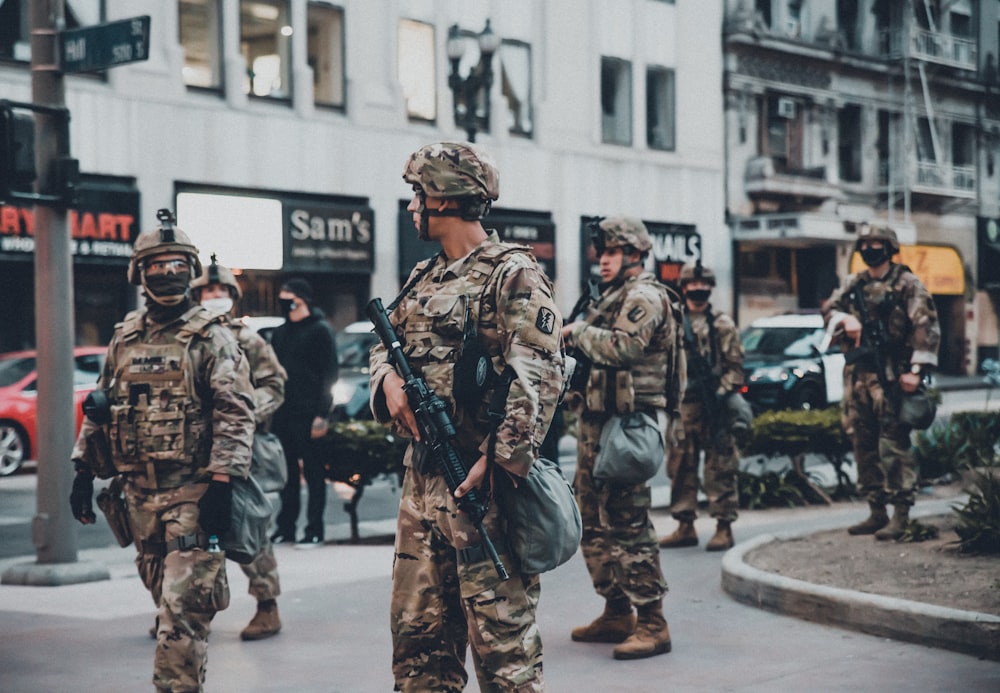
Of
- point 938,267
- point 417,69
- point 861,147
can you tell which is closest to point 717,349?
point 417,69

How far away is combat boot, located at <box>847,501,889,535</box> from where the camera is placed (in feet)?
31.8

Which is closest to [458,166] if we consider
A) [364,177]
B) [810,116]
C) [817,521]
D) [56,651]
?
[56,651]

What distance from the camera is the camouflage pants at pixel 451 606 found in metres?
4.31

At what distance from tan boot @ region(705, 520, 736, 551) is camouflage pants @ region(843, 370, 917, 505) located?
952mm

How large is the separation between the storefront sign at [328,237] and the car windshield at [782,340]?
6.99 m

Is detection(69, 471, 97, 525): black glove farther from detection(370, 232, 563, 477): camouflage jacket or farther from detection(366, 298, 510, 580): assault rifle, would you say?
detection(366, 298, 510, 580): assault rifle

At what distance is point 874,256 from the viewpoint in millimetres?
9445

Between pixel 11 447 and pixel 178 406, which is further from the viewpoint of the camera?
pixel 11 447

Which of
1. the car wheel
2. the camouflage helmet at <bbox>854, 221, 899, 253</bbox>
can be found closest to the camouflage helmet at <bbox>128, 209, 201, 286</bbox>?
the camouflage helmet at <bbox>854, 221, 899, 253</bbox>

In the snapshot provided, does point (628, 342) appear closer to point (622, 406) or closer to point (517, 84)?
point (622, 406)

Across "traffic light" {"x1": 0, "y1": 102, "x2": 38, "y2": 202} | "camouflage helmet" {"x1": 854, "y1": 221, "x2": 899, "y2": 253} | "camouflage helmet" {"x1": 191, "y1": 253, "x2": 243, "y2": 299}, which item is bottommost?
"camouflage helmet" {"x1": 191, "y1": 253, "x2": 243, "y2": 299}

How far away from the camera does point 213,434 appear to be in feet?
17.8

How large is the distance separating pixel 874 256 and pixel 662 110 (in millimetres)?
23051

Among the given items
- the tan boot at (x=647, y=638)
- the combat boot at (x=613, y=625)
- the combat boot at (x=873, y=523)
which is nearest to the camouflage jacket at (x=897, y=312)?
the combat boot at (x=873, y=523)
